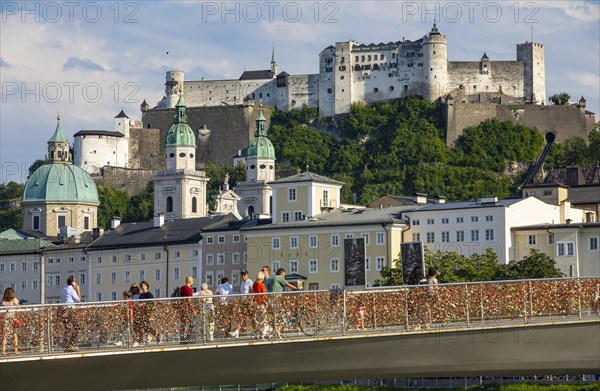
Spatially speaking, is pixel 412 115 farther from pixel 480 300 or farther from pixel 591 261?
pixel 480 300

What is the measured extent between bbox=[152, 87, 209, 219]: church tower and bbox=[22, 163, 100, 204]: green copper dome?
558 centimetres

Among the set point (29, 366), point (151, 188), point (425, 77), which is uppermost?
point (425, 77)

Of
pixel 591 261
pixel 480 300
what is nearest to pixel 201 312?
pixel 480 300

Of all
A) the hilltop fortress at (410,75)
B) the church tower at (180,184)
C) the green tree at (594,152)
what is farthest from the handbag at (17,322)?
the hilltop fortress at (410,75)

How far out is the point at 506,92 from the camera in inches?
6117

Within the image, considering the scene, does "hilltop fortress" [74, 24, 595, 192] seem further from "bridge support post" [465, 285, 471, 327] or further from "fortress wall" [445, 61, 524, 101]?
"bridge support post" [465, 285, 471, 327]

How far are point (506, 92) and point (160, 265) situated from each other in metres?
64.7

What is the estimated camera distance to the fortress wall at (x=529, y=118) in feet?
489

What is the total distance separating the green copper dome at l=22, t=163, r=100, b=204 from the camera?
128625 millimetres

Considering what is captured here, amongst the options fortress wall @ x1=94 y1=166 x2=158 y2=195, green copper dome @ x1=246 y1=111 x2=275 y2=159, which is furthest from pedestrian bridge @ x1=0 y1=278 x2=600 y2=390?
fortress wall @ x1=94 y1=166 x2=158 y2=195

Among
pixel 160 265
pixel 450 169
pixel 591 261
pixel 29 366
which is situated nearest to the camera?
pixel 29 366

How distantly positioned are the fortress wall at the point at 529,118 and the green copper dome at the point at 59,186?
35.1 m

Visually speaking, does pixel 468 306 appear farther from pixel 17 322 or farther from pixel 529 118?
pixel 529 118

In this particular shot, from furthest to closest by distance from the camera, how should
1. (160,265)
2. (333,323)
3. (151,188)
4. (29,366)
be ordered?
1. (151,188)
2. (160,265)
3. (333,323)
4. (29,366)
